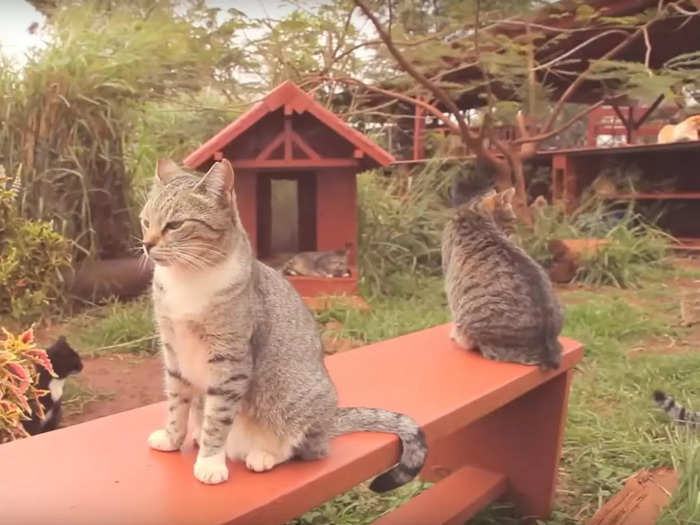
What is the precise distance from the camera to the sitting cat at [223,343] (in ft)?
2.93

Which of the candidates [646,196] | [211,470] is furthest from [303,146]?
[646,196]

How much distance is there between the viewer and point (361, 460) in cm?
100

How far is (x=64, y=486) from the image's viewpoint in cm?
87

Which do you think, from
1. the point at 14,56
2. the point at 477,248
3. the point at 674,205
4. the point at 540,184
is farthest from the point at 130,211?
the point at 674,205

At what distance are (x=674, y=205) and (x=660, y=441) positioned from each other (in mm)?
3715

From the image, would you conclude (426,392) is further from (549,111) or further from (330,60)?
(549,111)

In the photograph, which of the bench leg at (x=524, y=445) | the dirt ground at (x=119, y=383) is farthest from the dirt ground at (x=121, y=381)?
the bench leg at (x=524, y=445)

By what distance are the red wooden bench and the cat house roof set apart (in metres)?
1.49

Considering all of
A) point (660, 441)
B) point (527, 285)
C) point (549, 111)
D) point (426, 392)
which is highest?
point (549, 111)

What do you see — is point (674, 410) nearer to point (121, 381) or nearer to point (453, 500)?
point (453, 500)

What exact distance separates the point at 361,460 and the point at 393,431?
0.11m

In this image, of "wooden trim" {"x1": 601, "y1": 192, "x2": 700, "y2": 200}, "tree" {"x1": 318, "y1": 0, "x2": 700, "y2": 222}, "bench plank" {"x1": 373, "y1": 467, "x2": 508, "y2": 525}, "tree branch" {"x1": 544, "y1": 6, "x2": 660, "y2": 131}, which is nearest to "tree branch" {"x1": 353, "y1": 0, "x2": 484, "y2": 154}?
"tree" {"x1": 318, "y1": 0, "x2": 700, "y2": 222}

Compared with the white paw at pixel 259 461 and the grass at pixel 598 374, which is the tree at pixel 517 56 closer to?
the grass at pixel 598 374

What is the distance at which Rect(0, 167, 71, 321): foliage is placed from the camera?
81.8 inches
